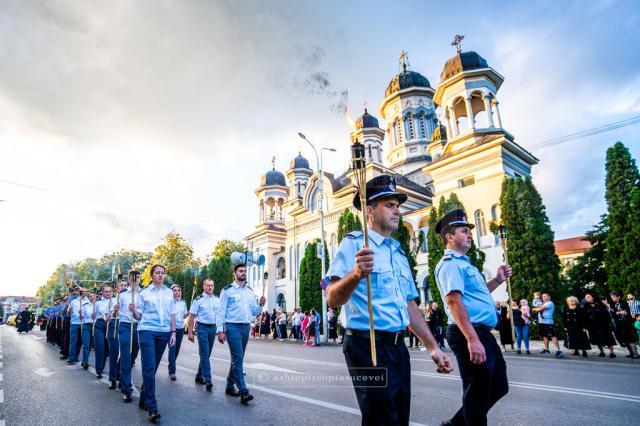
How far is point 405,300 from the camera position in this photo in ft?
9.50

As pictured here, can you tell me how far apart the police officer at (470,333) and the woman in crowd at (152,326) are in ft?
13.4

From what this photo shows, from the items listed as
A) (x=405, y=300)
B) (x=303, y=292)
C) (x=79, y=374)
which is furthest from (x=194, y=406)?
(x=303, y=292)

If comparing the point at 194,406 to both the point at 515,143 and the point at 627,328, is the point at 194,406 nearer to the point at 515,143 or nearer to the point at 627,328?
the point at 627,328

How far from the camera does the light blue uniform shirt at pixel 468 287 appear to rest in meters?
3.44

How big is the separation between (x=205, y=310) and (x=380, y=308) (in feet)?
22.1

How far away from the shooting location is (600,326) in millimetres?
11781

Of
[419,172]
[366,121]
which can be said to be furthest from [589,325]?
[366,121]

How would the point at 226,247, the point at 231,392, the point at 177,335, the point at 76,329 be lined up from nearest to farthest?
the point at 231,392
the point at 177,335
the point at 76,329
the point at 226,247

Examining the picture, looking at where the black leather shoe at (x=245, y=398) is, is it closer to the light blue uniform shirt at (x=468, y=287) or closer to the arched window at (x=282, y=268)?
the light blue uniform shirt at (x=468, y=287)

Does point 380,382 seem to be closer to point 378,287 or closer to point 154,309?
point 378,287

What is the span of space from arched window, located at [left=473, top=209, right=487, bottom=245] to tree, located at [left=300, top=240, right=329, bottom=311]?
12.0 metres

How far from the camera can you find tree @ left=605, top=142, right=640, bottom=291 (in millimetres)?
18312

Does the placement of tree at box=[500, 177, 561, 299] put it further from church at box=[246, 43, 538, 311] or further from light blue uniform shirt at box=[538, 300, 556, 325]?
light blue uniform shirt at box=[538, 300, 556, 325]

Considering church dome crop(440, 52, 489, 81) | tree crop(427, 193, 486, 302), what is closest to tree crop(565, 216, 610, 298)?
tree crop(427, 193, 486, 302)
